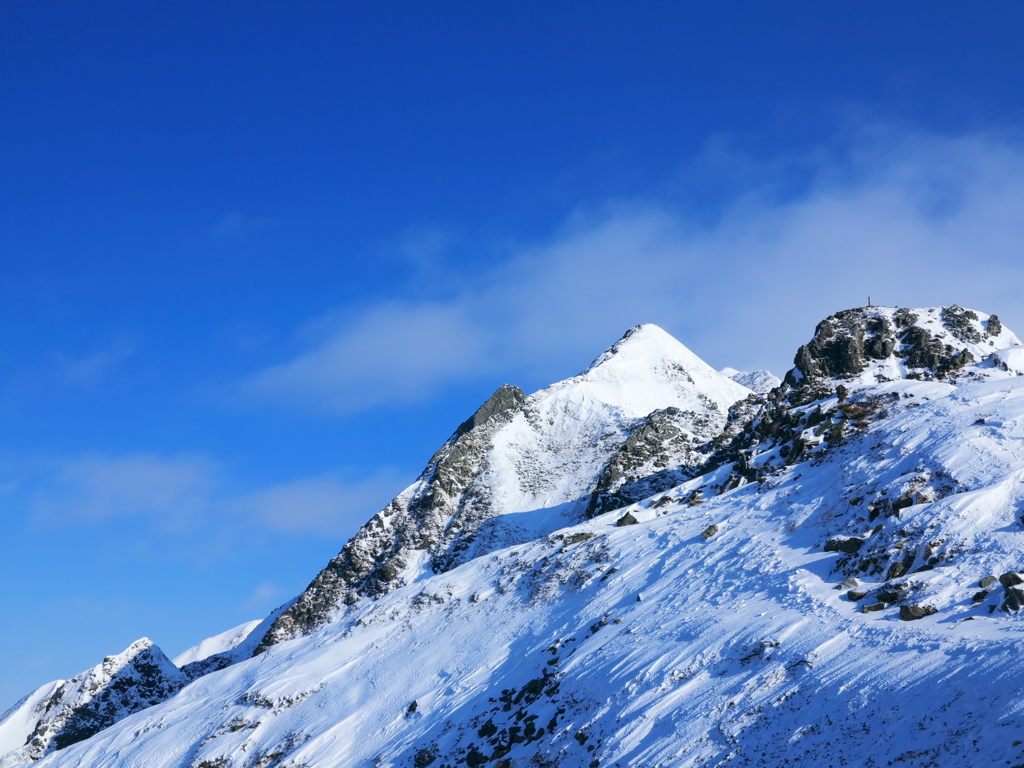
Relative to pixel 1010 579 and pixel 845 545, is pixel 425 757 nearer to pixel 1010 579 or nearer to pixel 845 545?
pixel 845 545

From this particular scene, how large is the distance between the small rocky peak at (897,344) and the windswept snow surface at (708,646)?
376 cm

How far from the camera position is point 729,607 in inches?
1289

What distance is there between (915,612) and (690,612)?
950 centimetres

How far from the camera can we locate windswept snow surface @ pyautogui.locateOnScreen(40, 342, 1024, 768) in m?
23.0

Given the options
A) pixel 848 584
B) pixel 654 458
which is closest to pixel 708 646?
pixel 848 584

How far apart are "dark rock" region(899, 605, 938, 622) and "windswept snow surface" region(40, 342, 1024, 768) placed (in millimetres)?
307

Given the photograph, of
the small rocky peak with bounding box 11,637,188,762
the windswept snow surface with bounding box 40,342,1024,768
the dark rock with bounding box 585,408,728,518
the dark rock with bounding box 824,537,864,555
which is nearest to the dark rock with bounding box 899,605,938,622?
the windswept snow surface with bounding box 40,342,1024,768

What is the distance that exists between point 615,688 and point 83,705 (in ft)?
188

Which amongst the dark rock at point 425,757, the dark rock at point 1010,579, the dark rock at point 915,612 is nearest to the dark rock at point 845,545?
the dark rock at point 915,612

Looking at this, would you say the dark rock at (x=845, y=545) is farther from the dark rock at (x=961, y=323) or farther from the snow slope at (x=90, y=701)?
the snow slope at (x=90, y=701)

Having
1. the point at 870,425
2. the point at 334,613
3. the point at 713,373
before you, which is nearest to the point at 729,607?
the point at 870,425

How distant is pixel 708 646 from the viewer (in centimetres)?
3000

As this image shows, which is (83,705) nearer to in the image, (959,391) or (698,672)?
(698,672)

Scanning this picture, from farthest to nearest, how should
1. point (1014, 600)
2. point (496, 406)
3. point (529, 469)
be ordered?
point (496, 406) < point (529, 469) < point (1014, 600)
